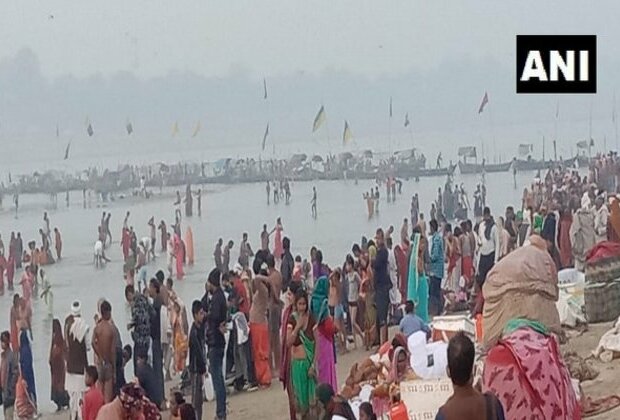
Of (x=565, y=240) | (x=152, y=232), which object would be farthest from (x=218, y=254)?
(x=565, y=240)

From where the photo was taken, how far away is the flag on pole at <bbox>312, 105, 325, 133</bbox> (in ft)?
38.8

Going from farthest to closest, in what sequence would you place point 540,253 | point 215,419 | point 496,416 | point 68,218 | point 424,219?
point 424,219
point 68,218
point 215,419
point 540,253
point 496,416

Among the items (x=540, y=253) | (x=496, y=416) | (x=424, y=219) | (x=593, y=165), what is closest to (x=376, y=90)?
(x=424, y=219)

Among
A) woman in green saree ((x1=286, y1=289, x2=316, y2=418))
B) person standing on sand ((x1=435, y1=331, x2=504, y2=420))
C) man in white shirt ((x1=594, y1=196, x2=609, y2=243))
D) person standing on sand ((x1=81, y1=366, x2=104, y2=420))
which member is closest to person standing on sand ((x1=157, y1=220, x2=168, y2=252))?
man in white shirt ((x1=594, y1=196, x2=609, y2=243))

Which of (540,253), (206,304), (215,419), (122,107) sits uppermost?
(122,107)

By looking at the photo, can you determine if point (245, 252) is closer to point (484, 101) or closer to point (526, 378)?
point (484, 101)

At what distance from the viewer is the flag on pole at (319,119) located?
1184 centimetres

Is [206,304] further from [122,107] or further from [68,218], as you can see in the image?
[122,107]

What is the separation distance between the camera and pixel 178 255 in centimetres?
1051

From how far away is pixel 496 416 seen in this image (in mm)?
2891

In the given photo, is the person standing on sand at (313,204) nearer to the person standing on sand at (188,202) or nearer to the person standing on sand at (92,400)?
the person standing on sand at (188,202)

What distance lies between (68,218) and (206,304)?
4.49 m

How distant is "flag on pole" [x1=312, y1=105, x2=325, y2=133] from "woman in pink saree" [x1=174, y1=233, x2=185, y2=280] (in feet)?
6.33

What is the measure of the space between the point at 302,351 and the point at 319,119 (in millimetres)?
6734
